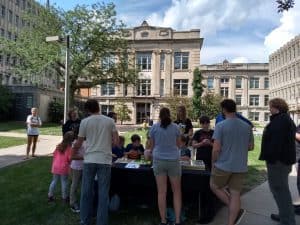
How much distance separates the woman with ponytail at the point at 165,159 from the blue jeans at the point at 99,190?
769mm

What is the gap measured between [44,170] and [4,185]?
2.35 meters

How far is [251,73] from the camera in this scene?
9212cm

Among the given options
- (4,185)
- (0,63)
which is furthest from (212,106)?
(4,185)

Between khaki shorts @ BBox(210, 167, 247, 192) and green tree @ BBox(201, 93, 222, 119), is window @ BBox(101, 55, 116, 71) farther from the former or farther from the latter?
khaki shorts @ BBox(210, 167, 247, 192)

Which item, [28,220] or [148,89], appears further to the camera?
[148,89]

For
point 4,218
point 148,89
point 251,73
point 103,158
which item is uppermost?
point 251,73

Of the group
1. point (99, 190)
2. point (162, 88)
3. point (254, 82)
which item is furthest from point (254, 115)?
point (99, 190)

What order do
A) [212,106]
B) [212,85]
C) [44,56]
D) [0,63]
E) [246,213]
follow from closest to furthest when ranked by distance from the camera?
1. [246,213]
2. [44,56]
3. [212,106]
4. [0,63]
5. [212,85]

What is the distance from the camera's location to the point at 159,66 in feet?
214

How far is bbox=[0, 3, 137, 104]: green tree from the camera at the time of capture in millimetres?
37031

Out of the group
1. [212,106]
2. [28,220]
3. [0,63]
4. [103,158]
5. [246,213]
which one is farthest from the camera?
[0,63]

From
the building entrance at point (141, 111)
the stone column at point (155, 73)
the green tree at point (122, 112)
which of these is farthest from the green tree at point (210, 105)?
the green tree at point (122, 112)

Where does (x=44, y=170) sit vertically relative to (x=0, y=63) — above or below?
below

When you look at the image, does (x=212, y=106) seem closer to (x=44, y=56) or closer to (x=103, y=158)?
(x=44, y=56)
